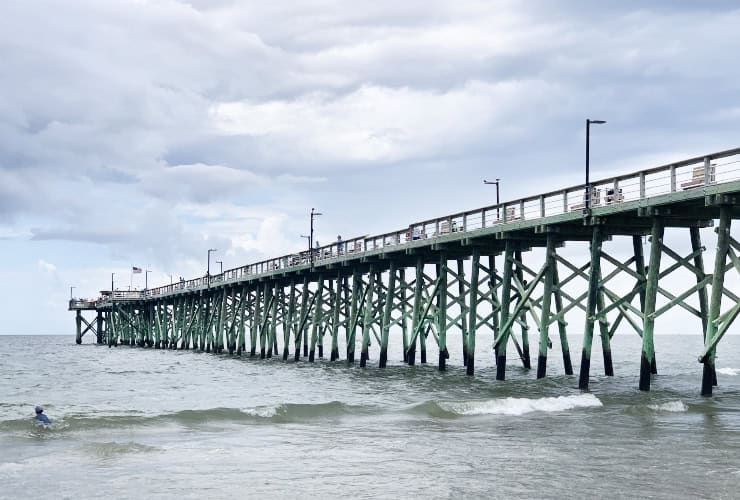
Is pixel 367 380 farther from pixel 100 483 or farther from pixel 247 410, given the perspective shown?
pixel 100 483

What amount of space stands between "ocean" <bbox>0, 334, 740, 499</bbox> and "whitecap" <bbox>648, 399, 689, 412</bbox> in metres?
0.05

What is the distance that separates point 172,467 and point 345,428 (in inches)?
249

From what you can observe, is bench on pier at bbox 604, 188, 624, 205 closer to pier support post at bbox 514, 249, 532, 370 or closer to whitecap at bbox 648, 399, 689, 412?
whitecap at bbox 648, 399, 689, 412

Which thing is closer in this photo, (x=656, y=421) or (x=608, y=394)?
(x=656, y=421)

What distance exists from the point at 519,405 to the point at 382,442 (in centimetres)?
723

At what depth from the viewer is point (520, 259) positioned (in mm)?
35219

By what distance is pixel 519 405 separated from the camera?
24.9 metres

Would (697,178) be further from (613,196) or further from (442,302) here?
(442,302)

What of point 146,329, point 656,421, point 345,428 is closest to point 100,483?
point 345,428

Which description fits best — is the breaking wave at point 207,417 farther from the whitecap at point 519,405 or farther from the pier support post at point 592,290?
the pier support post at point 592,290

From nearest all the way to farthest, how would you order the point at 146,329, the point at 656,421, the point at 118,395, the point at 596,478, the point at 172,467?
1. the point at 596,478
2. the point at 172,467
3. the point at 656,421
4. the point at 118,395
5. the point at 146,329

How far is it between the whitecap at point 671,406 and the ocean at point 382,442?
51mm

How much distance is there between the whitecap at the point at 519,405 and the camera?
24203 millimetres

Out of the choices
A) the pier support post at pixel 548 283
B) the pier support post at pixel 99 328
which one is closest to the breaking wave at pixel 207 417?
the pier support post at pixel 548 283
